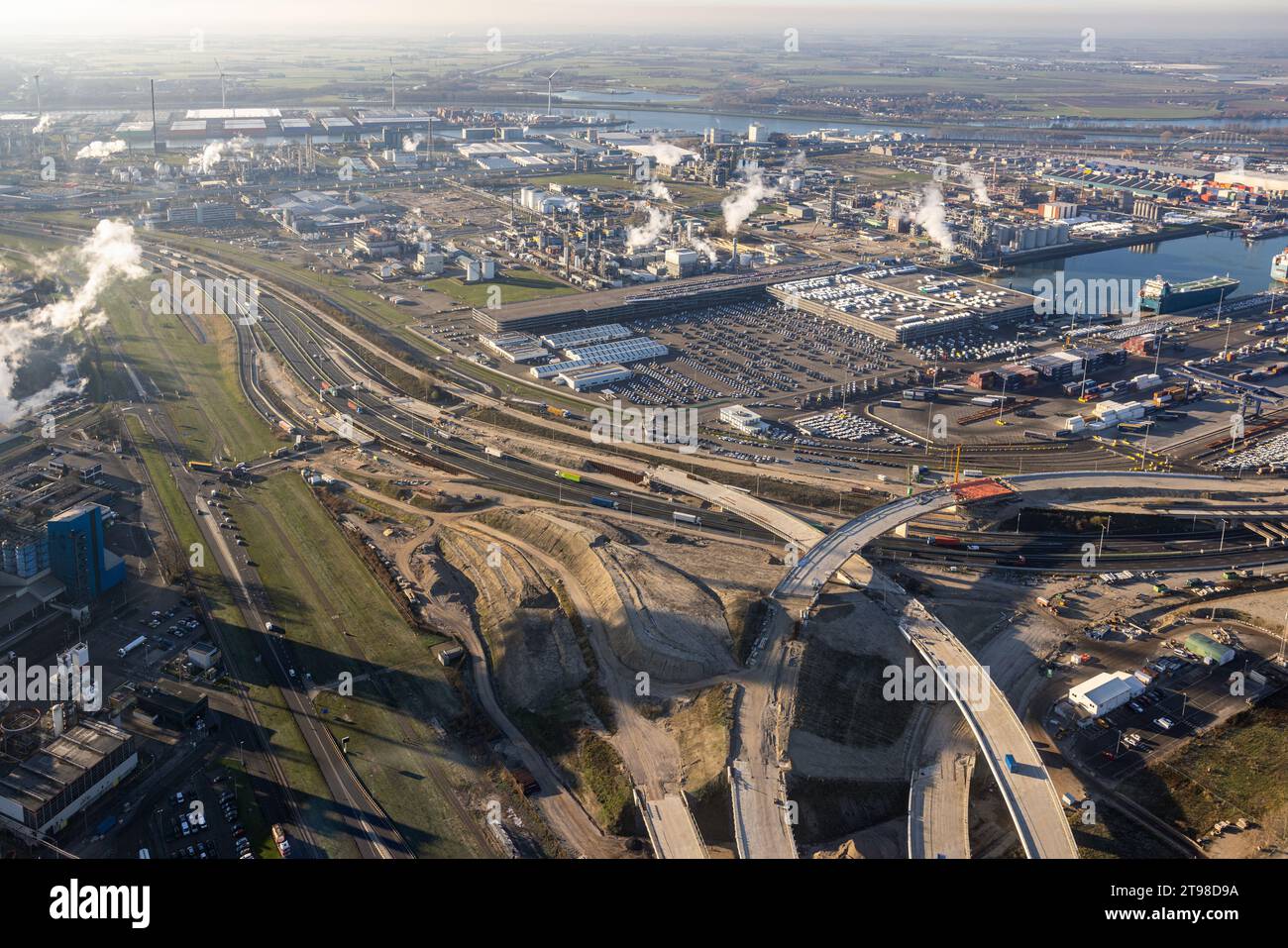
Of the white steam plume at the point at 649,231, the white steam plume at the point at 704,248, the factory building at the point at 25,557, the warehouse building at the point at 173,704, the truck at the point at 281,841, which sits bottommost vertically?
the truck at the point at 281,841

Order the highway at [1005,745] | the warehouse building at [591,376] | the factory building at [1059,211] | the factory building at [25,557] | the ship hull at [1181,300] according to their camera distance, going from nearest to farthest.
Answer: the highway at [1005,745], the factory building at [25,557], the warehouse building at [591,376], the ship hull at [1181,300], the factory building at [1059,211]

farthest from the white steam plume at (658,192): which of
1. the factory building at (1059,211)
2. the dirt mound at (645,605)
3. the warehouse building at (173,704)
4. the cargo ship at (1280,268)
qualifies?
the warehouse building at (173,704)

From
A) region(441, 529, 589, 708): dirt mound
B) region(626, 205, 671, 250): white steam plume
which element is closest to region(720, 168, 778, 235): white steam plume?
region(626, 205, 671, 250): white steam plume

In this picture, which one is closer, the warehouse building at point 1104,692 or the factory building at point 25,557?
the warehouse building at point 1104,692

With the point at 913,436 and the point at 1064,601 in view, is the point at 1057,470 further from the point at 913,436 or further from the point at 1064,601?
the point at 1064,601

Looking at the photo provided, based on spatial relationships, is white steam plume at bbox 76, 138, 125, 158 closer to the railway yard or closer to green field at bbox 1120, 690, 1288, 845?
the railway yard

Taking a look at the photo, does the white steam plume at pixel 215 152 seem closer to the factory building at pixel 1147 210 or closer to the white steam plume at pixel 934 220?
the white steam plume at pixel 934 220

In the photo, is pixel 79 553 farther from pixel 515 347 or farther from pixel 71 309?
pixel 71 309

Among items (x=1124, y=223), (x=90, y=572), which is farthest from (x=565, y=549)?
(x=1124, y=223)
